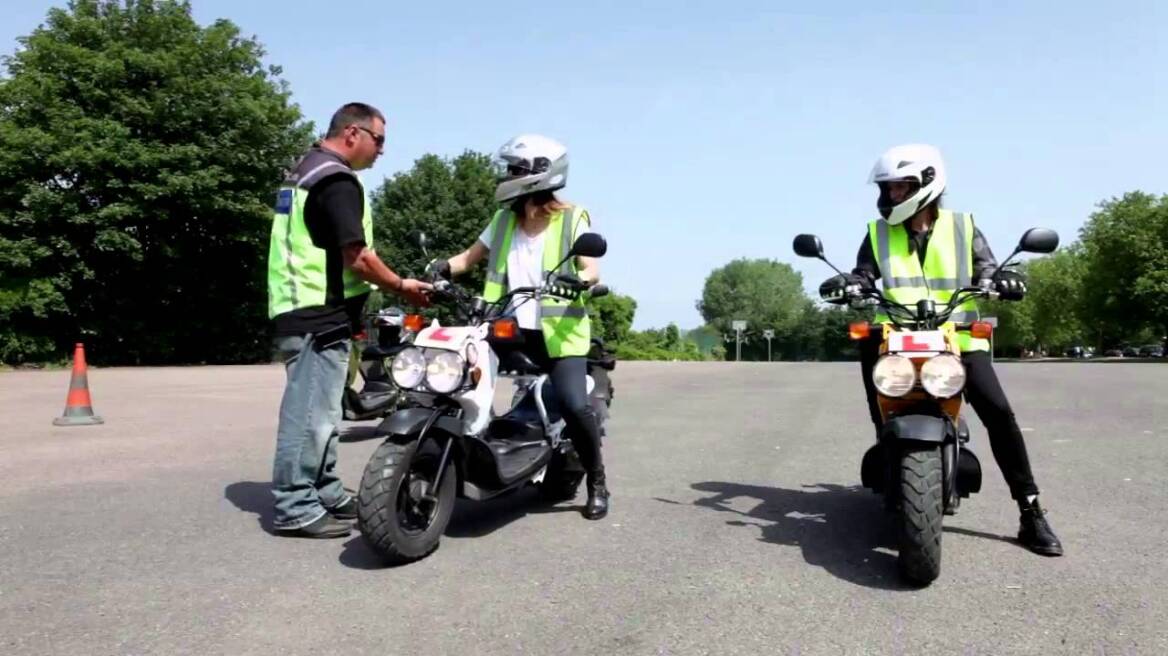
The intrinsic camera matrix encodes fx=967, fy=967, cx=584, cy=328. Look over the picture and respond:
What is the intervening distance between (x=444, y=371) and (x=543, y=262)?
105 cm

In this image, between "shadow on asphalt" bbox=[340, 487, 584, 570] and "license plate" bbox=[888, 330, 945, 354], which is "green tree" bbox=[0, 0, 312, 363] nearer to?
"shadow on asphalt" bbox=[340, 487, 584, 570]

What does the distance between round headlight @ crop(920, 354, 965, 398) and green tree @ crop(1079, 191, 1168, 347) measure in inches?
2284

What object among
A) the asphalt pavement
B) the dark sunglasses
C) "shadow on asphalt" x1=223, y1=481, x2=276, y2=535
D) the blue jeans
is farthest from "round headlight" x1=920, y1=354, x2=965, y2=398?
"shadow on asphalt" x1=223, y1=481, x2=276, y2=535

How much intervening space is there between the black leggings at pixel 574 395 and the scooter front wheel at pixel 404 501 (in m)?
0.81

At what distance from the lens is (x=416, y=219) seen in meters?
42.7

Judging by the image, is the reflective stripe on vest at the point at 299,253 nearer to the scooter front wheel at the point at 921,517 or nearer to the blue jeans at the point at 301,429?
the blue jeans at the point at 301,429

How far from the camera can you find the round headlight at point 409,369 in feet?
13.9

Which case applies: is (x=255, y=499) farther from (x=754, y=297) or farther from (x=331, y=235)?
(x=754, y=297)

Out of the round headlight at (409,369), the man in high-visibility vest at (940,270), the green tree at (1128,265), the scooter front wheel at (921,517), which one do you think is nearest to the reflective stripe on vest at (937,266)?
the man in high-visibility vest at (940,270)

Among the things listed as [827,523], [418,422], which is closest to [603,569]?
[418,422]

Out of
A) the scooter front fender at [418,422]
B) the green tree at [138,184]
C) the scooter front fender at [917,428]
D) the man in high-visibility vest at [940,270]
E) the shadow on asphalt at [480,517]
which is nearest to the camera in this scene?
the scooter front fender at [917,428]

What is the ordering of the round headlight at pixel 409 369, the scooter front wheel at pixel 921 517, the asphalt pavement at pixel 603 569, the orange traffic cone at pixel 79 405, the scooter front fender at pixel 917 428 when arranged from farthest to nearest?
the orange traffic cone at pixel 79 405, the round headlight at pixel 409 369, the scooter front fender at pixel 917 428, the scooter front wheel at pixel 921 517, the asphalt pavement at pixel 603 569

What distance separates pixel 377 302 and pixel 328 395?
102 ft

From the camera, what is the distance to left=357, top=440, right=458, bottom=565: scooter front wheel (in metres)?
3.79
